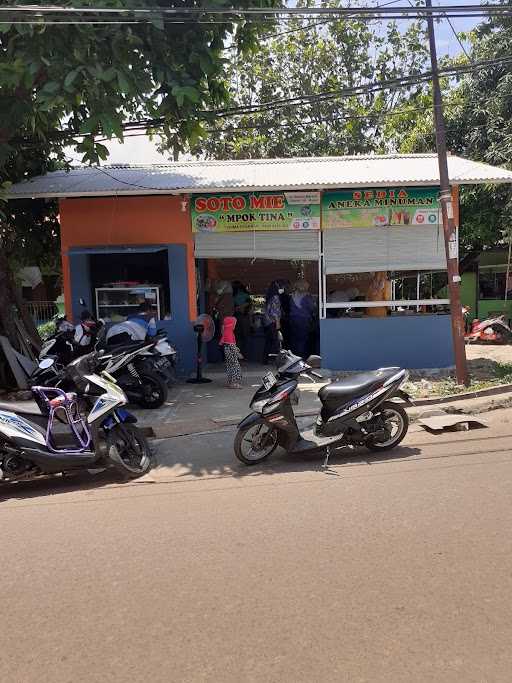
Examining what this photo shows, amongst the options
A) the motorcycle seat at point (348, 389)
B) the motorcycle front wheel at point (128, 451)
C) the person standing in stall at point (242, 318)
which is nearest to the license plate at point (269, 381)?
the motorcycle seat at point (348, 389)

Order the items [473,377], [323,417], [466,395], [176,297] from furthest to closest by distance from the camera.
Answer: [176,297]
[473,377]
[466,395]
[323,417]

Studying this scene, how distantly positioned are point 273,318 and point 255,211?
2.17 meters

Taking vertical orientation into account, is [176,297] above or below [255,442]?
above

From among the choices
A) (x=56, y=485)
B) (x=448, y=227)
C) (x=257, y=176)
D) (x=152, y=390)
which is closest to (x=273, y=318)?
(x=257, y=176)

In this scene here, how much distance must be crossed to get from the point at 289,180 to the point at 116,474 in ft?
20.8

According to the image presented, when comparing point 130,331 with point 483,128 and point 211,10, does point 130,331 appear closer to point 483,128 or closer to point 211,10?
point 211,10

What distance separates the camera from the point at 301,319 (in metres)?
11.5

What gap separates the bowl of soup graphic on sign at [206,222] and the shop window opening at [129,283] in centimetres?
83

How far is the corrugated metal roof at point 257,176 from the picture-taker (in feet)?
31.7

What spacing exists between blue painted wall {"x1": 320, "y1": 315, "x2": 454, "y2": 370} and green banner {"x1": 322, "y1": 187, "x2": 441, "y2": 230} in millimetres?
1745

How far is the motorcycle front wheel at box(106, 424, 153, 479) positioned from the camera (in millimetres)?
5477

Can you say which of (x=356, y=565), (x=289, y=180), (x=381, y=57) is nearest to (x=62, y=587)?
(x=356, y=565)

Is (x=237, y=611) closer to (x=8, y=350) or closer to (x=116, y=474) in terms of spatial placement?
(x=116, y=474)

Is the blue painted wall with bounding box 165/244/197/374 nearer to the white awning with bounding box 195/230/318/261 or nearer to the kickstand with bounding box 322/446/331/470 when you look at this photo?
the white awning with bounding box 195/230/318/261
